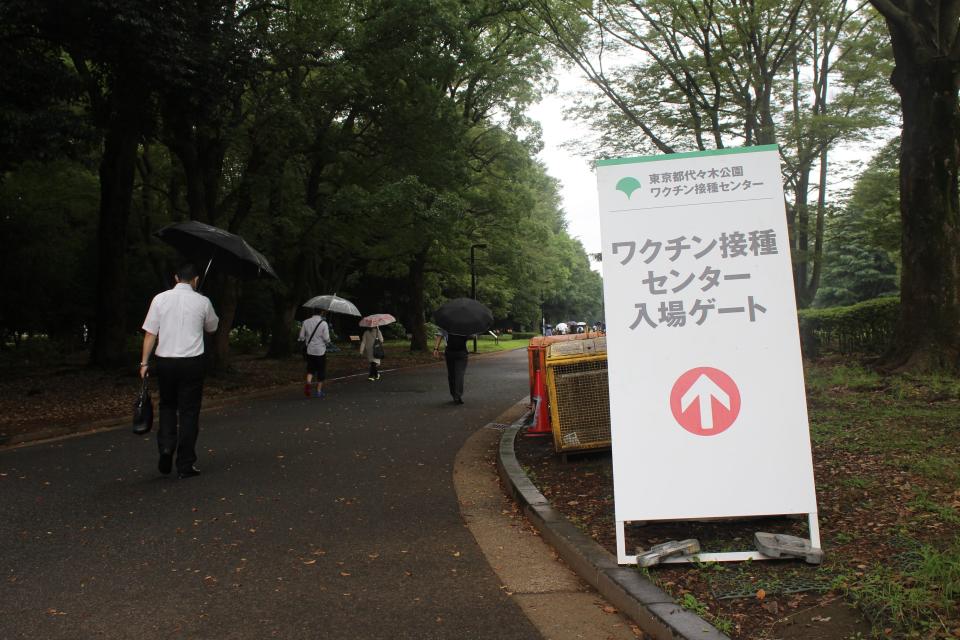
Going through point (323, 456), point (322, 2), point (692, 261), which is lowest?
point (323, 456)

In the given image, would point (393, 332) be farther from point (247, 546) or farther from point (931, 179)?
point (247, 546)

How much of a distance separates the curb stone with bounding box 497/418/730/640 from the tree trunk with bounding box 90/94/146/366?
578 inches

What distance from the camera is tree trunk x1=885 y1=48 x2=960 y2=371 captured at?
10.3m

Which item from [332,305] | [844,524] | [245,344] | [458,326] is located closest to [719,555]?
[844,524]

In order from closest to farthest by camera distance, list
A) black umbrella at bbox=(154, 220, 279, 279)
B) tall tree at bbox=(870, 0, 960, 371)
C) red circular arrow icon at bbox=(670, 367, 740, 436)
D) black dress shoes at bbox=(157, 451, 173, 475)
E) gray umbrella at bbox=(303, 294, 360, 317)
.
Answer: red circular arrow icon at bbox=(670, 367, 740, 436) → black dress shoes at bbox=(157, 451, 173, 475) → black umbrella at bbox=(154, 220, 279, 279) → tall tree at bbox=(870, 0, 960, 371) → gray umbrella at bbox=(303, 294, 360, 317)

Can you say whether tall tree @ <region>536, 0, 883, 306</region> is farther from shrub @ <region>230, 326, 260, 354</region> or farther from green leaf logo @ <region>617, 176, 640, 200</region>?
shrub @ <region>230, 326, 260, 354</region>

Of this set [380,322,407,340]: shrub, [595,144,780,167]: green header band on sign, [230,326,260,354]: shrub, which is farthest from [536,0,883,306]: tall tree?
[380,322,407,340]: shrub

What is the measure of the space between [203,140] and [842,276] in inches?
1261

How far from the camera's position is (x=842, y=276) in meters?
37.0

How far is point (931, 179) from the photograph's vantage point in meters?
10.4

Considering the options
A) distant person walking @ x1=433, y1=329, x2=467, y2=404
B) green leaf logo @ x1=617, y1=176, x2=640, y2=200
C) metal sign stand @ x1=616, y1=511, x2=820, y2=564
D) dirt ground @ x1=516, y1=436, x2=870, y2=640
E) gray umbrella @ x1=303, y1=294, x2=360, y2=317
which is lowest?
dirt ground @ x1=516, y1=436, x2=870, y2=640

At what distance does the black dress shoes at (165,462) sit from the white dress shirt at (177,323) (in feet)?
3.16

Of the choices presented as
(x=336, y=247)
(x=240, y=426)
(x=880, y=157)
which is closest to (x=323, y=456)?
Result: (x=240, y=426)

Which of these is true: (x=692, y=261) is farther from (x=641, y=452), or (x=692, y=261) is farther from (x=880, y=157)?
(x=880, y=157)
